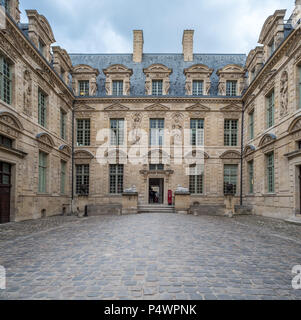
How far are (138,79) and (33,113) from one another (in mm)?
10625

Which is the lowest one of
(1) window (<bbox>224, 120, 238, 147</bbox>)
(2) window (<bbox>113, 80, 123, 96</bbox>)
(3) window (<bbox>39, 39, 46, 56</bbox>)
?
(1) window (<bbox>224, 120, 238, 147</bbox>)

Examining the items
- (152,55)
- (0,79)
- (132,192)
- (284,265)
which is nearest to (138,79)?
(152,55)

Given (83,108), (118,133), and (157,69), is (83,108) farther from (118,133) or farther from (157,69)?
(157,69)

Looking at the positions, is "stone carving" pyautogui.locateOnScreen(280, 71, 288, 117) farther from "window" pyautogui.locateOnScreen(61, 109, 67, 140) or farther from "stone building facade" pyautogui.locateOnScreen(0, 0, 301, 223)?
"window" pyautogui.locateOnScreen(61, 109, 67, 140)

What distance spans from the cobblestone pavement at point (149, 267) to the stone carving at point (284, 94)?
788cm

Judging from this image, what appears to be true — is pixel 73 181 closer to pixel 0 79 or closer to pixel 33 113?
pixel 33 113

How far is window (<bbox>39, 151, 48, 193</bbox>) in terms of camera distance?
1495 centimetres

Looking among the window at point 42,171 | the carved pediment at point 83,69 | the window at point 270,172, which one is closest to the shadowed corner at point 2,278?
the window at point 42,171

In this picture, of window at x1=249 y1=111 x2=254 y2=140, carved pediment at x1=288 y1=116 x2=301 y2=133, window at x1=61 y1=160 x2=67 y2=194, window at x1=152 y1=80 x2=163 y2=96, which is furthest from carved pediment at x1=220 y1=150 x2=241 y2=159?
window at x1=61 y1=160 x2=67 y2=194

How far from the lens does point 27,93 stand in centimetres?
1315

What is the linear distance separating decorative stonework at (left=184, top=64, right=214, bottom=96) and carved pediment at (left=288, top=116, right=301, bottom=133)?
9.37m

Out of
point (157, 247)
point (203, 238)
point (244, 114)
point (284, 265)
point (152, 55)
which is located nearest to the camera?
point (284, 265)

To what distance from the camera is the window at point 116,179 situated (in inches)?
790

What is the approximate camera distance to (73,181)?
20000 mm
